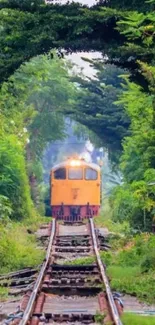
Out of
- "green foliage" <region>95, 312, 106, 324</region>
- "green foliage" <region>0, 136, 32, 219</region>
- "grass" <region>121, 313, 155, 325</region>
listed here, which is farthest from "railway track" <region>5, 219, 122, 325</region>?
"green foliage" <region>0, 136, 32, 219</region>

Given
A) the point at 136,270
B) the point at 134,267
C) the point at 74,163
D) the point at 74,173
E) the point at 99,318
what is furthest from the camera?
the point at 74,163

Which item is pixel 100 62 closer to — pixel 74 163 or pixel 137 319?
pixel 137 319

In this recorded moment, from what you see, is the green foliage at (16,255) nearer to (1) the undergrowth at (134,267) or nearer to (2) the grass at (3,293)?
(1) the undergrowth at (134,267)

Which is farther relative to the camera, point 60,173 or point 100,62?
point 60,173

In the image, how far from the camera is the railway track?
8.54 metres

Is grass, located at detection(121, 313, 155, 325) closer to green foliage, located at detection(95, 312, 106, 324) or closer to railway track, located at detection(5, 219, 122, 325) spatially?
railway track, located at detection(5, 219, 122, 325)

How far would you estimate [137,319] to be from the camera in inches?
329

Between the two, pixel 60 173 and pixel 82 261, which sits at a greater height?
pixel 60 173

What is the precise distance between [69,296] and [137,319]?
2464 millimetres

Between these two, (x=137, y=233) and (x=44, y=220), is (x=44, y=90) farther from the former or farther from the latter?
(x=137, y=233)

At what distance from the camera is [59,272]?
42.7 ft

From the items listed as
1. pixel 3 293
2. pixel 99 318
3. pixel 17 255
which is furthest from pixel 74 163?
pixel 99 318

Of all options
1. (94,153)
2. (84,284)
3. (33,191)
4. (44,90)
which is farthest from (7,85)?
(94,153)

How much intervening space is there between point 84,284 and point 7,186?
15105mm
